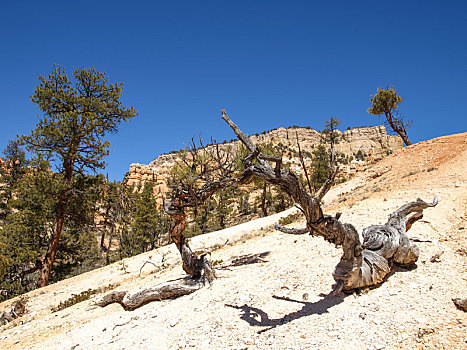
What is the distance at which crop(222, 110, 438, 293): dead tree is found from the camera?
4195 millimetres

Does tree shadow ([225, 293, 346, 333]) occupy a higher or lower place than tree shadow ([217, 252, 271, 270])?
lower

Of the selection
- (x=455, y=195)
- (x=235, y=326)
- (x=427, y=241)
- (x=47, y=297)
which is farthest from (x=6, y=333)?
(x=455, y=195)

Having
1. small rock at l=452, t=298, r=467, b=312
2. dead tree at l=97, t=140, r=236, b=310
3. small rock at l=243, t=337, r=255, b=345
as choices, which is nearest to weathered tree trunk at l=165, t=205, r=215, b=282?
dead tree at l=97, t=140, r=236, b=310

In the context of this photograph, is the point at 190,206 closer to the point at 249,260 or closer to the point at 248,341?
the point at 249,260

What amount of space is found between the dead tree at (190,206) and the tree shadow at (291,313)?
7.31 ft

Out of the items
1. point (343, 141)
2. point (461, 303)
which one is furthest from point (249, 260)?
point (343, 141)

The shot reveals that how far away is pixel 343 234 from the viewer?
418 cm

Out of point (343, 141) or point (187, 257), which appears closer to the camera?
point (187, 257)

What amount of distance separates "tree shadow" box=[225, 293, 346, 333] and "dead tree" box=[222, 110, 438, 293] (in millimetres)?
302

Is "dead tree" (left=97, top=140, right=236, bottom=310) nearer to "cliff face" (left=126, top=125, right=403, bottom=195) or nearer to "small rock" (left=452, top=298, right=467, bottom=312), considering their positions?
"small rock" (left=452, top=298, right=467, bottom=312)

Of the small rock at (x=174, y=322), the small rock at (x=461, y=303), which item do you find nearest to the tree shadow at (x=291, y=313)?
the small rock at (x=174, y=322)

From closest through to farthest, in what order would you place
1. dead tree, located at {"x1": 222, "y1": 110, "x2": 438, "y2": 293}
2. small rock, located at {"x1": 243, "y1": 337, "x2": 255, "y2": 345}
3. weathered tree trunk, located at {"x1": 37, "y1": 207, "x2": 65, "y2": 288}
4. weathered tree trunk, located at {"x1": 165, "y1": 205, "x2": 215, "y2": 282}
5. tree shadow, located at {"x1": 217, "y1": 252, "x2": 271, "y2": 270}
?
small rock, located at {"x1": 243, "y1": 337, "x2": 255, "y2": 345} → dead tree, located at {"x1": 222, "y1": 110, "x2": 438, "y2": 293} → weathered tree trunk, located at {"x1": 165, "y1": 205, "x2": 215, "y2": 282} → tree shadow, located at {"x1": 217, "y1": 252, "x2": 271, "y2": 270} → weathered tree trunk, located at {"x1": 37, "y1": 207, "x2": 65, "y2": 288}

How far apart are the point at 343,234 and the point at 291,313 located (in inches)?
61.4

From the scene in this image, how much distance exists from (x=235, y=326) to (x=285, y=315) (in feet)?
2.70
